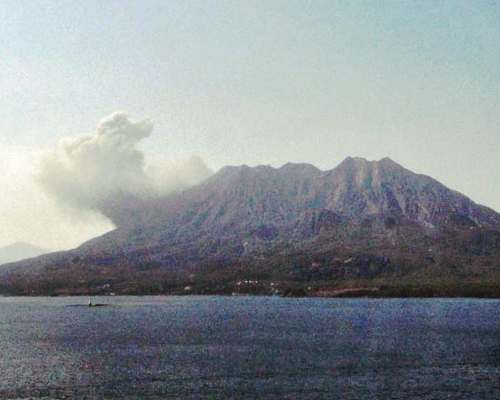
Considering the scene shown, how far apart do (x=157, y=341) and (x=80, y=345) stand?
1618 cm

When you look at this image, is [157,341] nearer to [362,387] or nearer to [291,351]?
[291,351]

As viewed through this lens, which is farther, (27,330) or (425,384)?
(27,330)

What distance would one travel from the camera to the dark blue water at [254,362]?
8556 centimetres

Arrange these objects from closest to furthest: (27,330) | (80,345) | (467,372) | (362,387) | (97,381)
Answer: (362,387) < (97,381) < (467,372) < (80,345) < (27,330)

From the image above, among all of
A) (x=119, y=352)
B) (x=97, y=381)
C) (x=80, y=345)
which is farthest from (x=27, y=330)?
(x=97, y=381)

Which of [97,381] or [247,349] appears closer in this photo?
[97,381]

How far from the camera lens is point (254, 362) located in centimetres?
10938

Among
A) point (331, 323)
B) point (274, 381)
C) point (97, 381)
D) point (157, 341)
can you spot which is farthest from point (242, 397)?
point (331, 323)

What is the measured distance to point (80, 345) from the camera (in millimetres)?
139500

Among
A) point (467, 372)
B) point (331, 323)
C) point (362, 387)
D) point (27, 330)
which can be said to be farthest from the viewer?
point (331, 323)

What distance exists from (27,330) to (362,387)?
390 ft

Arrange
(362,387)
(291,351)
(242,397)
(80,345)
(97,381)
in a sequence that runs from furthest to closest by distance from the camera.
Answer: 1. (80,345)
2. (291,351)
3. (97,381)
4. (362,387)
5. (242,397)

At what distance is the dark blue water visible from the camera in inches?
3369

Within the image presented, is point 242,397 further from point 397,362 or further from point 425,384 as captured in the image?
point 397,362
